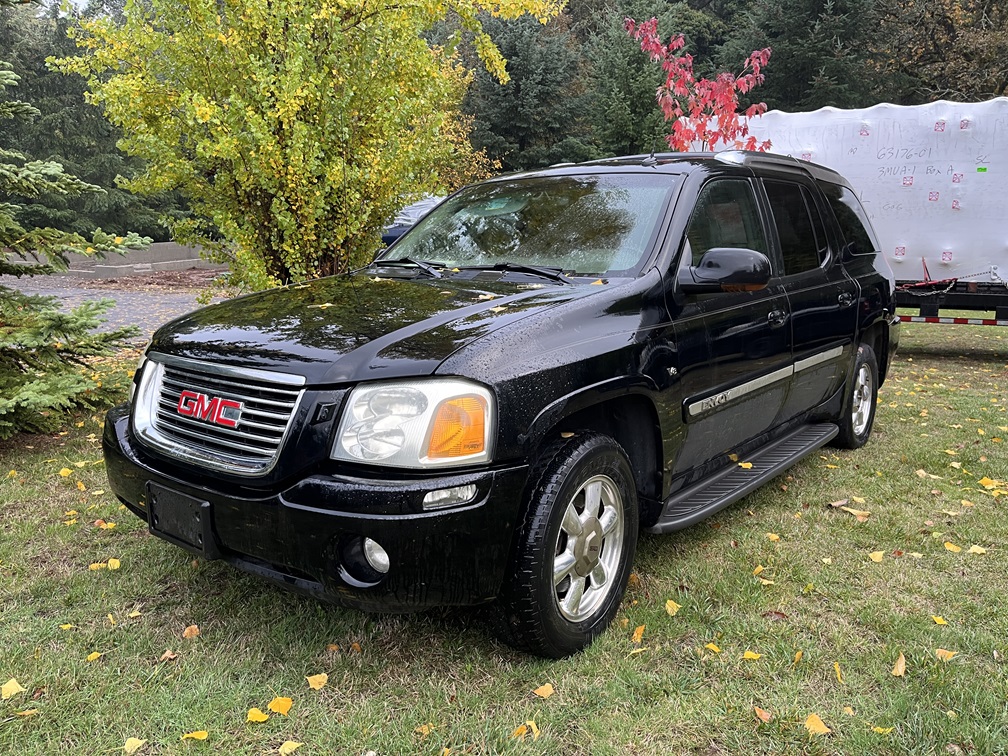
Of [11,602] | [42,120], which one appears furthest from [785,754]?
[42,120]

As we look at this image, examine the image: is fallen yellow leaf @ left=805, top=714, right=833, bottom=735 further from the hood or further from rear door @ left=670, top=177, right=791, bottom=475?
the hood

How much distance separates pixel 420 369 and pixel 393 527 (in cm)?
48

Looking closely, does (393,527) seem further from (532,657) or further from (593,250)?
(593,250)

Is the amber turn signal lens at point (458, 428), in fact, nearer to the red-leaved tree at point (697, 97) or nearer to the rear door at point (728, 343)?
the rear door at point (728, 343)

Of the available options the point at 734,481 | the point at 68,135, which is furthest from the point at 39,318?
Answer: the point at 68,135

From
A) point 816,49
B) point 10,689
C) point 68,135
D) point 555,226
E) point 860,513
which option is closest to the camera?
point 10,689

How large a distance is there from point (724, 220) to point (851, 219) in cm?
189

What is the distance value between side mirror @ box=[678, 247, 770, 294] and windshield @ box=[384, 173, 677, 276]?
23cm

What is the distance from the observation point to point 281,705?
2.53 m

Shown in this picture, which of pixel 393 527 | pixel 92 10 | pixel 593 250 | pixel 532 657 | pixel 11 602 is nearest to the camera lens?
pixel 393 527

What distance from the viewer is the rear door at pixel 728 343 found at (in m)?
3.32

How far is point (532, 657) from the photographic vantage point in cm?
280

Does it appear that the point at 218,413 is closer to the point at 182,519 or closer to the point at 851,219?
the point at 182,519

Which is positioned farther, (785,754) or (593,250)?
(593,250)
